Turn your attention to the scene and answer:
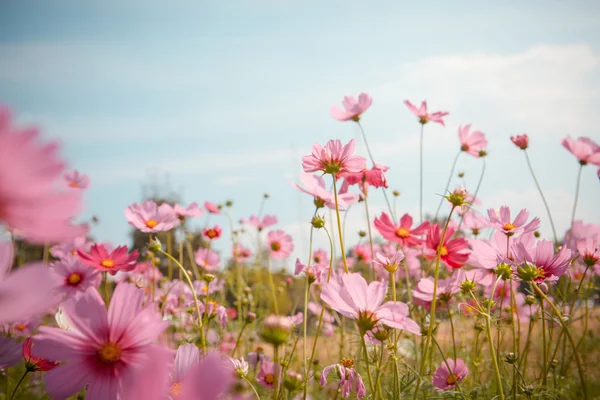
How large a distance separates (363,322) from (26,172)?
496 mm

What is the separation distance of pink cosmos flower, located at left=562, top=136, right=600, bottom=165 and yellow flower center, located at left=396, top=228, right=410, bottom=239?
2.20ft

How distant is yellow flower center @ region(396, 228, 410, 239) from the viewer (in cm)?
106

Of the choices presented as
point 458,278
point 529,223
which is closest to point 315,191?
point 458,278

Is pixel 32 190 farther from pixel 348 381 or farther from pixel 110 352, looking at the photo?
pixel 348 381

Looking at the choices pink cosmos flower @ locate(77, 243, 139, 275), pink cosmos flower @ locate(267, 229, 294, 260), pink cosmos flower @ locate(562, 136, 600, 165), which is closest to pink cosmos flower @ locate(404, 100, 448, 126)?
pink cosmos flower @ locate(562, 136, 600, 165)

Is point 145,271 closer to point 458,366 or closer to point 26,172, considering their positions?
point 458,366

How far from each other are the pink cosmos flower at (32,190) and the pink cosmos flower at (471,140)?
1647mm

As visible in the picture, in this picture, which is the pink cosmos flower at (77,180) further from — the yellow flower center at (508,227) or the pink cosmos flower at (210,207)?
the yellow flower center at (508,227)

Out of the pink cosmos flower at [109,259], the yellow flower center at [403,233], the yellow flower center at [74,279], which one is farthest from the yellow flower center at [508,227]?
the yellow flower center at [74,279]

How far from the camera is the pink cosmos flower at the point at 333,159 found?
84 cm

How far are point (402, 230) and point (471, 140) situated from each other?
2.60 ft

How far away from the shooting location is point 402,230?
1.08 metres

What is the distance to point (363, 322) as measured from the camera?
0.60m

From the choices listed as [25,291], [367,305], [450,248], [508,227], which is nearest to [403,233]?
[450,248]
